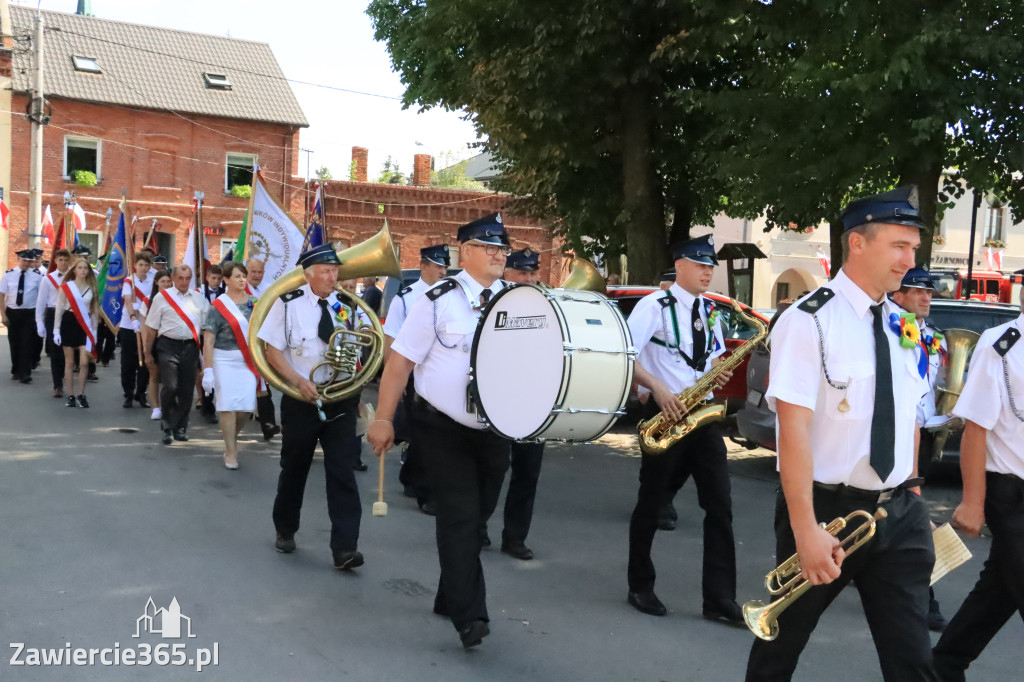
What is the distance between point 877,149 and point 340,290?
683 centimetres

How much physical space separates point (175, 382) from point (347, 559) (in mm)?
5512

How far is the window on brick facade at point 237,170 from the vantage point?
42469 mm

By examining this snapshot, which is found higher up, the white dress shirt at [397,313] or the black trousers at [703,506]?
the white dress shirt at [397,313]

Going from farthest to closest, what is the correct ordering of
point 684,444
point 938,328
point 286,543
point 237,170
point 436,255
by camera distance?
1. point 237,170
2. point 938,328
3. point 436,255
4. point 286,543
5. point 684,444

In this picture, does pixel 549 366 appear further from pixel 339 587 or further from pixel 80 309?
pixel 80 309

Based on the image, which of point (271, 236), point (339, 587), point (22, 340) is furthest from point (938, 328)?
point (22, 340)

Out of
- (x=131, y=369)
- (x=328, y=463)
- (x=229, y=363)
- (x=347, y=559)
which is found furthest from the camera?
(x=131, y=369)

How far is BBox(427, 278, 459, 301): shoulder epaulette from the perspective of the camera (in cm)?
558

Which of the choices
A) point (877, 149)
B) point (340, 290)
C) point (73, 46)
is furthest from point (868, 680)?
point (73, 46)

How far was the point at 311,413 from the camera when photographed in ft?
23.0

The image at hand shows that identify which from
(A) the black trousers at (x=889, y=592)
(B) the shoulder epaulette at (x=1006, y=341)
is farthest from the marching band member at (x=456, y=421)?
(B) the shoulder epaulette at (x=1006, y=341)

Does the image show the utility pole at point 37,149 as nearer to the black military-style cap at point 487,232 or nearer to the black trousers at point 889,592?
the black military-style cap at point 487,232

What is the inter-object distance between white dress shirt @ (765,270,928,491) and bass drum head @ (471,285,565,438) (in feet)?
5.84

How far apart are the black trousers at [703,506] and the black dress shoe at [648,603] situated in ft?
0.12
